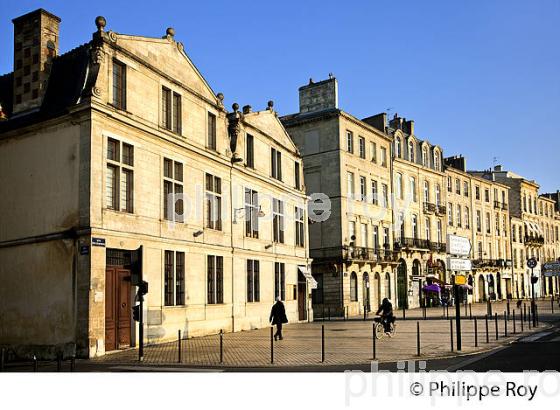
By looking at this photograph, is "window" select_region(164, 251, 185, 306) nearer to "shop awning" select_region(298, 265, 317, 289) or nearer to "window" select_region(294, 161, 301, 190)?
"shop awning" select_region(298, 265, 317, 289)

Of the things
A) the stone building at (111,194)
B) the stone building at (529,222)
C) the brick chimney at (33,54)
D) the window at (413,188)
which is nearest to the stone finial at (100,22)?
the stone building at (111,194)

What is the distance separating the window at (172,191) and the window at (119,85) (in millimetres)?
3049

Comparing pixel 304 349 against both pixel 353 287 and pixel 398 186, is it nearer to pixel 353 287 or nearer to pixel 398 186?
pixel 353 287

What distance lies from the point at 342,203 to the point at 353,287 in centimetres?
634

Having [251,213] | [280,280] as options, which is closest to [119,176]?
[251,213]

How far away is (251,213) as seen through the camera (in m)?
30.5

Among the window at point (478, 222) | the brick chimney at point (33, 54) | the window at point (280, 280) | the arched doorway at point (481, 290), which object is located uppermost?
the brick chimney at point (33, 54)

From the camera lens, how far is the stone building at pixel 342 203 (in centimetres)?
4369

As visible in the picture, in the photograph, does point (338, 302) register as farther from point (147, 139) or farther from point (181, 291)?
point (147, 139)

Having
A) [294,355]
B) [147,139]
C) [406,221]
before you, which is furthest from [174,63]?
[406,221]

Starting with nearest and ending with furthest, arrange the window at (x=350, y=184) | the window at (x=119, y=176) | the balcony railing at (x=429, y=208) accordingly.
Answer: the window at (x=119, y=176) → the window at (x=350, y=184) → the balcony railing at (x=429, y=208)

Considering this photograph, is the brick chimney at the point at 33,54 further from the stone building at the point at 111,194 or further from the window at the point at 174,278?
the window at the point at 174,278

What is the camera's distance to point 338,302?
42812mm

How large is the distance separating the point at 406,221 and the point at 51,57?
3739 cm
